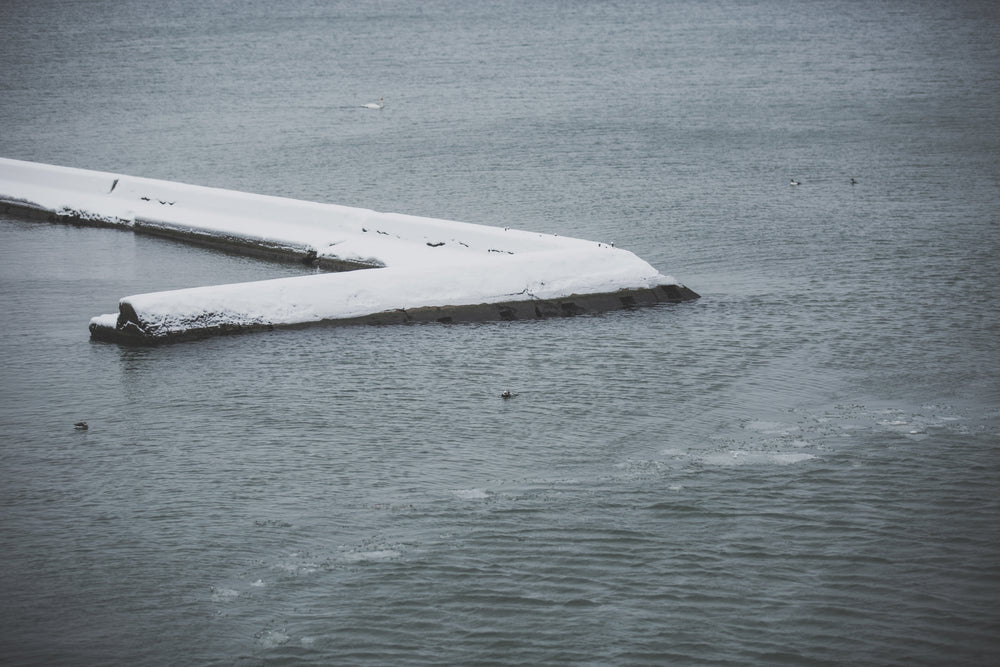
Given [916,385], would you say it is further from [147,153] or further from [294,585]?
[147,153]

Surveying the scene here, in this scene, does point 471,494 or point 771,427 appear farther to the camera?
point 771,427

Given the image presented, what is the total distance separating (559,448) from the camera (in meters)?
16.1

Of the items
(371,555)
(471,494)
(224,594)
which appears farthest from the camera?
(471,494)

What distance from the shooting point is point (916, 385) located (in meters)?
18.3

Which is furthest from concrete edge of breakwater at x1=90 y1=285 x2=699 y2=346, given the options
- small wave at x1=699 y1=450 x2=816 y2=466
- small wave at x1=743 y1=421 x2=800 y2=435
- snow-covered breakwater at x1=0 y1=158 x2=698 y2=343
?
small wave at x1=699 y1=450 x2=816 y2=466

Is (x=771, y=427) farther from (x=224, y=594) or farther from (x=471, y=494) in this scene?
(x=224, y=594)

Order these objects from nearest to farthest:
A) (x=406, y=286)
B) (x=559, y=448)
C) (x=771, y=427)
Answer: (x=559, y=448), (x=771, y=427), (x=406, y=286)

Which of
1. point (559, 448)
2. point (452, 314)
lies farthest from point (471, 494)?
point (452, 314)

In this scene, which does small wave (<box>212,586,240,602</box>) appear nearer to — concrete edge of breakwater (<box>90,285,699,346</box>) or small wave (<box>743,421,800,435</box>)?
small wave (<box>743,421,800,435</box>)

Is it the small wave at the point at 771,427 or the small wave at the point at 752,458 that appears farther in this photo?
the small wave at the point at 771,427

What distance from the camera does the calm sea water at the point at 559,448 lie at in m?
11.6

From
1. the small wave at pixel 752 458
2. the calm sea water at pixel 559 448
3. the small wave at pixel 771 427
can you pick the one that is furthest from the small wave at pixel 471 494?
the small wave at pixel 771 427

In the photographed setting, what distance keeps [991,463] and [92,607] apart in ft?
35.6

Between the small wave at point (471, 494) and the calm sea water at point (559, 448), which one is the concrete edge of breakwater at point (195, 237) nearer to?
the calm sea water at point (559, 448)
